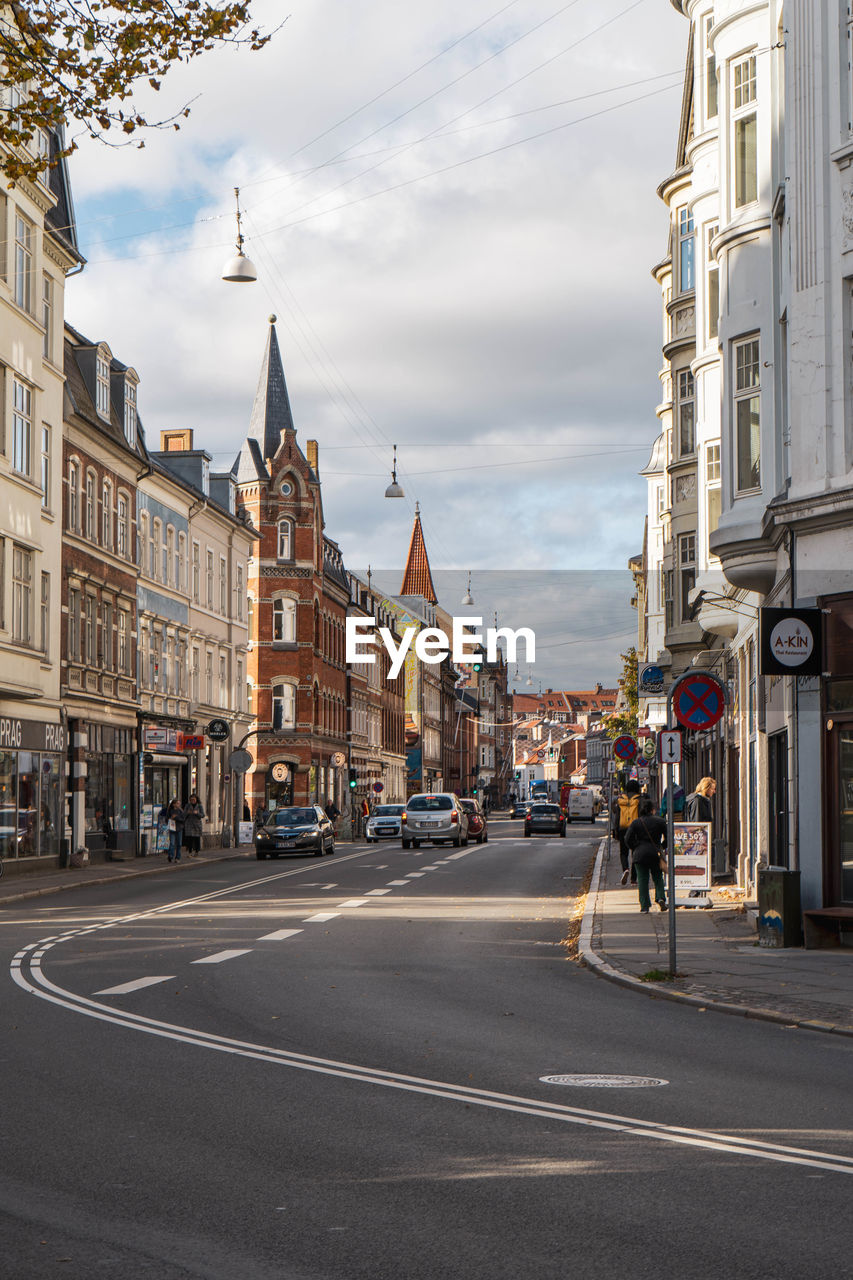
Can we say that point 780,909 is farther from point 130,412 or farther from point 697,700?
point 130,412

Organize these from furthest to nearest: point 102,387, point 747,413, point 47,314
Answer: point 102,387, point 47,314, point 747,413

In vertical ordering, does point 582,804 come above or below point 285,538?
below

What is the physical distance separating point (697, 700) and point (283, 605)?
64.1 meters

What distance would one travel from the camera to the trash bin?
17594 millimetres

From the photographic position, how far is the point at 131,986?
563 inches

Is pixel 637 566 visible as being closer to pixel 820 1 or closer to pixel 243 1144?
pixel 820 1

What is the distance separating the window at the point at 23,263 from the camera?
119ft

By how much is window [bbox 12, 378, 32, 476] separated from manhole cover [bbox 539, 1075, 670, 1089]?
1143 inches

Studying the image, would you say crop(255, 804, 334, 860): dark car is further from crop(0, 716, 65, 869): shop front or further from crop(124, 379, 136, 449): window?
crop(124, 379, 136, 449): window

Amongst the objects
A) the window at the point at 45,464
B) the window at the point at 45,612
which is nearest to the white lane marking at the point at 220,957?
the window at the point at 45,612

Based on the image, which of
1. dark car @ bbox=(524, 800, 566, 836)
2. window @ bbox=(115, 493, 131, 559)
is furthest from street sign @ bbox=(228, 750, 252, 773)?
dark car @ bbox=(524, 800, 566, 836)

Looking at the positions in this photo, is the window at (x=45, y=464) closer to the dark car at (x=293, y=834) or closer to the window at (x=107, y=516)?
the window at (x=107, y=516)

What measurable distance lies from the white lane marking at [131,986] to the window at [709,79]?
19733 millimetres

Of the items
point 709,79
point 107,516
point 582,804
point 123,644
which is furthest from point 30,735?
point 582,804
